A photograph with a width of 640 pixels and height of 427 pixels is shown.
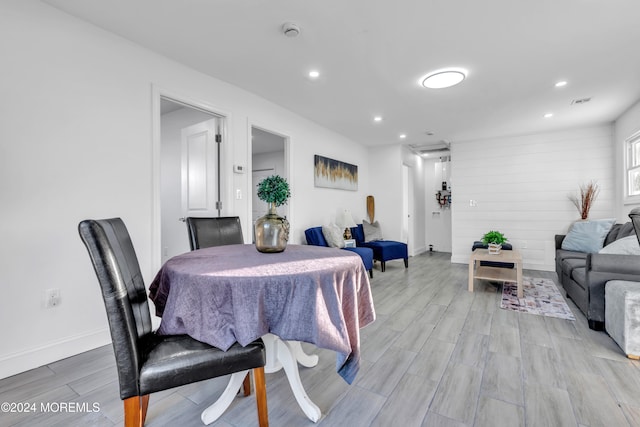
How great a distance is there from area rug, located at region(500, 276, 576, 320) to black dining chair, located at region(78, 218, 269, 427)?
2.92 meters

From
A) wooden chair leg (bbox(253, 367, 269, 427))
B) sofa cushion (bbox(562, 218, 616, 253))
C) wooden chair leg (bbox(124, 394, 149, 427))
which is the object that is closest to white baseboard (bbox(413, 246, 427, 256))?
sofa cushion (bbox(562, 218, 616, 253))

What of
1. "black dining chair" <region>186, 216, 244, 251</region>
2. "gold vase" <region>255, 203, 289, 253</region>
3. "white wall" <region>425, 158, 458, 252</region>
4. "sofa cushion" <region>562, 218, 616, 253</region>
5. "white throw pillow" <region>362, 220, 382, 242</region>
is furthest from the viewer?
"white wall" <region>425, 158, 458, 252</region>

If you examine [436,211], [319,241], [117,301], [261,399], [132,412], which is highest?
[436,211]

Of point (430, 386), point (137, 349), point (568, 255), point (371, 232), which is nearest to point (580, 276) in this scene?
point (568, 255)

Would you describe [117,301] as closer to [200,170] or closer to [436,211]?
[200,170]

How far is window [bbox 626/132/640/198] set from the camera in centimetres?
371

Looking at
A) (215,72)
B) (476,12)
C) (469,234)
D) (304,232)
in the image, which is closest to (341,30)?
(476,12)

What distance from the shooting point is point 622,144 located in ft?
13.4

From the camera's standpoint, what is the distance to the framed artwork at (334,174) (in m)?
4.57

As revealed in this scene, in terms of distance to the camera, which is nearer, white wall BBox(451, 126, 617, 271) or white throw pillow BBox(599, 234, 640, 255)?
white throw pillow BBox(599, 234, 640, 255)

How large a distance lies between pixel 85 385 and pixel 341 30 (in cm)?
292

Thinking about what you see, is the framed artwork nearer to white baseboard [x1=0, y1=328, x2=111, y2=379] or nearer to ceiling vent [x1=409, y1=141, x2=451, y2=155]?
ceiling vent [x1=409, y1=141, x2=451, y2=155]

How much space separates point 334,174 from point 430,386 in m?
3.77

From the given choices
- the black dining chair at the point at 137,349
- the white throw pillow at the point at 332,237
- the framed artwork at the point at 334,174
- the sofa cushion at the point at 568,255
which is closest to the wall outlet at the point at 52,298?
the black dining chair at the point at 137,349
